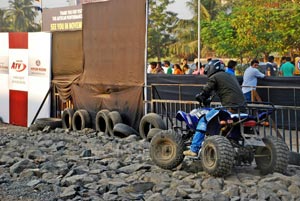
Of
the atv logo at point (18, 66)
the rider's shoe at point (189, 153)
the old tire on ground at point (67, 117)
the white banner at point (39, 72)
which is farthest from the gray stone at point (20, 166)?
the atv logo at point (18, 66)

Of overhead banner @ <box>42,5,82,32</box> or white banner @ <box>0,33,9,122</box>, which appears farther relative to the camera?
white banner @ <box>0,33,9,122</box>

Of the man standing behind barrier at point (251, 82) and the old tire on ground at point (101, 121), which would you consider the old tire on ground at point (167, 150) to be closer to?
the man standing behind barrier at point (251, 82)

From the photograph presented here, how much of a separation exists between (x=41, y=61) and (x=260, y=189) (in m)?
11.9

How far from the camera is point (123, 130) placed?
49.0ft

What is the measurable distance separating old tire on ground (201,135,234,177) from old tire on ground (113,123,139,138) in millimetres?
6034

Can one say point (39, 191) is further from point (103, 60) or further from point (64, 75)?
point (64, 75)

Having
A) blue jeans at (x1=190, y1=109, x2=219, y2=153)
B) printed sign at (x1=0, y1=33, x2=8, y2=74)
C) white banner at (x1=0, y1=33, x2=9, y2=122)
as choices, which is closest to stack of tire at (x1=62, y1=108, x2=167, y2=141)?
white banner at (x1=0, y1=33, x2=9, y2=122)

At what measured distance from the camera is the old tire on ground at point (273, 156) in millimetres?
9000

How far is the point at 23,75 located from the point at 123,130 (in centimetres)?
582

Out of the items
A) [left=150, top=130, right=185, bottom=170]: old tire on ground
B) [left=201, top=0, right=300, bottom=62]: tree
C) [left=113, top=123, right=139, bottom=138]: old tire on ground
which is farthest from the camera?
[left=201, top=0, right=300, bottom=62]: tree

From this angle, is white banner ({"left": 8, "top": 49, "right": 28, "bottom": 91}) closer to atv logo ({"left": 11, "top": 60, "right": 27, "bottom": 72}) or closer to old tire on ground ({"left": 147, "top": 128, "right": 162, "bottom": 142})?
atv logo ({"left": 11, "top": 60, "right": 27, "bottom": 72})

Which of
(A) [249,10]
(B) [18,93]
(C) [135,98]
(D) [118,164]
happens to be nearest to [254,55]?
(A) [249,10]

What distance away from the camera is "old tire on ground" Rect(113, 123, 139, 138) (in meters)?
14.9

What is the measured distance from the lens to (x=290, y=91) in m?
14.0
